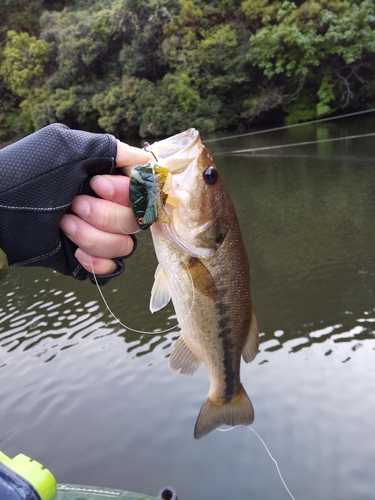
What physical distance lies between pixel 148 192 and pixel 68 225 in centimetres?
36

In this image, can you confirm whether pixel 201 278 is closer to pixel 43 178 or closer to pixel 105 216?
pixel 105 216

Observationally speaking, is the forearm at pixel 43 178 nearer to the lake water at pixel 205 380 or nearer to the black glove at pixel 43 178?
the black glove at pixel 43 178

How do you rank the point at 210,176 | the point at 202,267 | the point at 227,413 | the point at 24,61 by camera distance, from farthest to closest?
the point at 24,61
the point at 227,413
the point at 202,267
the point at 210,176

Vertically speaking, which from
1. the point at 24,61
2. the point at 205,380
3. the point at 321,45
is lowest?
the point at 205,380

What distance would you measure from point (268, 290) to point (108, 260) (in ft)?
21.3

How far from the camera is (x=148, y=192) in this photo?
163cm

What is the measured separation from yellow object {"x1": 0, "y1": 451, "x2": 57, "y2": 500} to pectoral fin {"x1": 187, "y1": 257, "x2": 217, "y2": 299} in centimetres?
94

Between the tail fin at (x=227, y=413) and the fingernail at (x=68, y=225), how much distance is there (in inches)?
47.6

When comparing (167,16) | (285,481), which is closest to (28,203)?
(285,481)

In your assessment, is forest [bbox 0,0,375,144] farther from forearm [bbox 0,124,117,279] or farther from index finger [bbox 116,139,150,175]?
forearm [bbox 0,124,117,279]

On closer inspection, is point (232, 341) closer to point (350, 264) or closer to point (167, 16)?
point (350, 264)

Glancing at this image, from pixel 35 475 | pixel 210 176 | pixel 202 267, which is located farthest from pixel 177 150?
pixel 35 475

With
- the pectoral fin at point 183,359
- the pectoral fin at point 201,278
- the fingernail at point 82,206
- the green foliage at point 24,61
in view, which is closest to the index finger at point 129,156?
the fingernail at point 82,206

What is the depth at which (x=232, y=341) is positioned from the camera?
7.04ft
